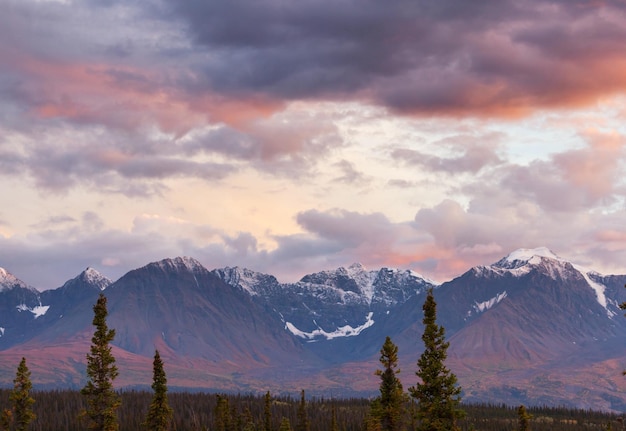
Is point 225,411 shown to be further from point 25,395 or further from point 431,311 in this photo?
point 431,311

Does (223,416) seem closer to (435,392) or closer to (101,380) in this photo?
(101,380)

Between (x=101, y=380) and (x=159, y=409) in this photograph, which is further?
(x=159, y=409)

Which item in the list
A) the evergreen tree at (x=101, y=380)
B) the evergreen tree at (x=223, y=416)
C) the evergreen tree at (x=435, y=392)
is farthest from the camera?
the evergreen tree at (x=223, y=416)

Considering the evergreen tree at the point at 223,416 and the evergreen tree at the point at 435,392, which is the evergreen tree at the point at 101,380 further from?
the evergreen tree at the point at 223,416

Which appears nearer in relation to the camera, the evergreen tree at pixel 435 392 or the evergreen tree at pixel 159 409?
the evergreen tree at pixel 435 392

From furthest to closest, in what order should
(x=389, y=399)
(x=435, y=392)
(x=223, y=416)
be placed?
(x=223, y=416)
(x=389, y=399)
(x=435, y=392)

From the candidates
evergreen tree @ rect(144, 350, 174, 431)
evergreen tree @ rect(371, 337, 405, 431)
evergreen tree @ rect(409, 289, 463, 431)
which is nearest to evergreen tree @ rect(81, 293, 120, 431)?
evergreen tree @ rect(144, 350, 174, 431)

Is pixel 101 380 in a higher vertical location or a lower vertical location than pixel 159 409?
higher

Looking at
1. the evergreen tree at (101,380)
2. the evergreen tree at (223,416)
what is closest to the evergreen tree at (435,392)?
the evergreen tree at (101,380)

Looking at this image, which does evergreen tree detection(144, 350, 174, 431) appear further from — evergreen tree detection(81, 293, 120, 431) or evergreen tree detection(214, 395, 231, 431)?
evergreen tree detection(214, 395, 231, 431)

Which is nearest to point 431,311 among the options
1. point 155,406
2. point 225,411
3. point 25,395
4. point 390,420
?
point 390,420

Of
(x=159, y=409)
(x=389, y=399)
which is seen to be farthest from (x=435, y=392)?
(x=159, y=409)

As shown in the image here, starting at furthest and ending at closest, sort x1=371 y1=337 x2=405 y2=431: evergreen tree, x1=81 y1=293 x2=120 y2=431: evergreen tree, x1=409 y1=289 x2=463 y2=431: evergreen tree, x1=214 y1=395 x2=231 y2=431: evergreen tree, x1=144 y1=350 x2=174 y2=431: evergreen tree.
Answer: x1=214 y1=395 x2=231 y2=431: evergreen tree → x1=144 y1=350 x2=174 y2=431: evergreen tree → x1=81 y1=293 x2=120 y2=431: evergreen tree → x1=371 y1=337 x2=405 y2=431: evergreen tree → x1=409 y1=289 x2=463 y2=431: evergreen tree

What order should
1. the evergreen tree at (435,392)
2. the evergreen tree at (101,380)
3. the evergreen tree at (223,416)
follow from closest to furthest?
the evergreen tree at (435,392)
the evergreen tree at (101,380)
the evergreen tree at (223,416)
